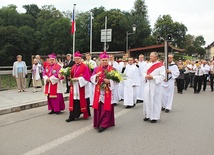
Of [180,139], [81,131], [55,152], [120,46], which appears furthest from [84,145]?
[120,46]

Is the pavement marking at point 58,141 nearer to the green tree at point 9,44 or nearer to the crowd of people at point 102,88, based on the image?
the crowd of people at point 102,88

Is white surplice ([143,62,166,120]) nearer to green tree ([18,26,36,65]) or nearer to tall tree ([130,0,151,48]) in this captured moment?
tall tree ([130,0,151,48])

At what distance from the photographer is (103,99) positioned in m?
→ 6.55

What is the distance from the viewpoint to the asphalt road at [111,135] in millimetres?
5047

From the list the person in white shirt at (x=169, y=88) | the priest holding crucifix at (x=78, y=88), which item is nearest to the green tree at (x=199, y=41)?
the person in white shirt at (x=169, y=88)

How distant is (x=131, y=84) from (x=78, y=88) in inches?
121

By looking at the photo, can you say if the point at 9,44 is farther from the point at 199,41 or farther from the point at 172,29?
the point at 199,41

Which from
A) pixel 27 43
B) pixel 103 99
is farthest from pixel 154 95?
pixel 27 43

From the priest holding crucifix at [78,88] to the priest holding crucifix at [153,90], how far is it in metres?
1.71

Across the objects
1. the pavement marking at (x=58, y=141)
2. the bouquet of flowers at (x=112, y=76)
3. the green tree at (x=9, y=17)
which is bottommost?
the pavement marking at (x=58, y=141)

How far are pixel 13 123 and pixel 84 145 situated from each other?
2.92 m

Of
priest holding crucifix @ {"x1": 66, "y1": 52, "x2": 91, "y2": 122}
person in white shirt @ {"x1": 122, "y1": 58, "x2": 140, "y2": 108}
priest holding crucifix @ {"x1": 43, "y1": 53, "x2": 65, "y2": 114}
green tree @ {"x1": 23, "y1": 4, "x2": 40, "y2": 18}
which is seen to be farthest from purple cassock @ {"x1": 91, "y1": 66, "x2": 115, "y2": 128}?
green tree @ {"x1": 23, "y1": 4, "x2": 40, "y2": 18}

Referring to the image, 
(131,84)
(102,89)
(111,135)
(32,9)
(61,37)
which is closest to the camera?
(111,135)

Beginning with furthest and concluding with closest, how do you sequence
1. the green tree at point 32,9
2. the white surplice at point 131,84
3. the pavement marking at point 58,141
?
1. the green tree at point 32,9
2. the white surplice at point 131,84
3. the pavement marking at point 58,141
